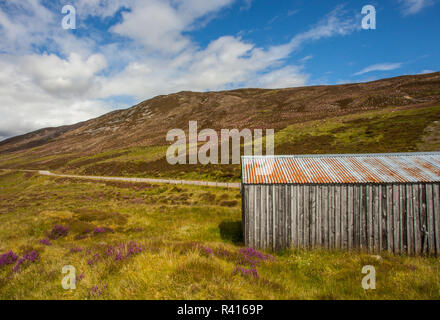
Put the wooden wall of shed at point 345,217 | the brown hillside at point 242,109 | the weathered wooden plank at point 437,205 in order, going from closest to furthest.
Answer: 1. the weathered wooden plank at point 437,205
2. the wooden wall of shed at point 345,217
3. the brown hillside at point 242,109

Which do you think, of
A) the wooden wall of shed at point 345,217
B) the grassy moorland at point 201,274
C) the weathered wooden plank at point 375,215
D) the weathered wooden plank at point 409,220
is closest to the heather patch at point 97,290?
the grassy moorland at point 201,274

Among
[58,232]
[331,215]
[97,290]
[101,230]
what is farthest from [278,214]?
[58,232]

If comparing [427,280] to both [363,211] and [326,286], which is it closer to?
[326,286]

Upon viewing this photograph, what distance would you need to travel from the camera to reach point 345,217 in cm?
1007

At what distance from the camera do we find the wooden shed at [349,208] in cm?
971

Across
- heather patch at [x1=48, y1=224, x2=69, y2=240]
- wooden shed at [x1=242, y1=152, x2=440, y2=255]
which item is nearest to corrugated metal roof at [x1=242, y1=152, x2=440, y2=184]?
wooden shed at [x1=242, y1=152, x2=440, y2=255]

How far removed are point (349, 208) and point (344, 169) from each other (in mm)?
2211

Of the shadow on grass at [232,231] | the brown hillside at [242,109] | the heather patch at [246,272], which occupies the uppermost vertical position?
the brown hillside at [242,109]

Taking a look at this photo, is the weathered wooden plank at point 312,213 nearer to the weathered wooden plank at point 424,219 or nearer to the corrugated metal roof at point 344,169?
the corrugated metal roof at point 344,169

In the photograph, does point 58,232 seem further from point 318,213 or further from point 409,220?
point 409,220

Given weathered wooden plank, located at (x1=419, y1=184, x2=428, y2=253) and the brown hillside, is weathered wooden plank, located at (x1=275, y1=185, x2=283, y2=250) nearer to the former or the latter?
weathered wooden plank, located at (x1=419, y1=184, x2=428, y2=253)

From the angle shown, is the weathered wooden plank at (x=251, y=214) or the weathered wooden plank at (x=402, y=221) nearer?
the weathered wooden plank at (x=402, y=221)

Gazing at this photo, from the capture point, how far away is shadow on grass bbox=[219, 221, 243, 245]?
12.4 m

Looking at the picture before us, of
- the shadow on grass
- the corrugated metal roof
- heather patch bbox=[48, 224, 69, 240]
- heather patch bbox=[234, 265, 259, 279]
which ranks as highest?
the corrugated metal roof
